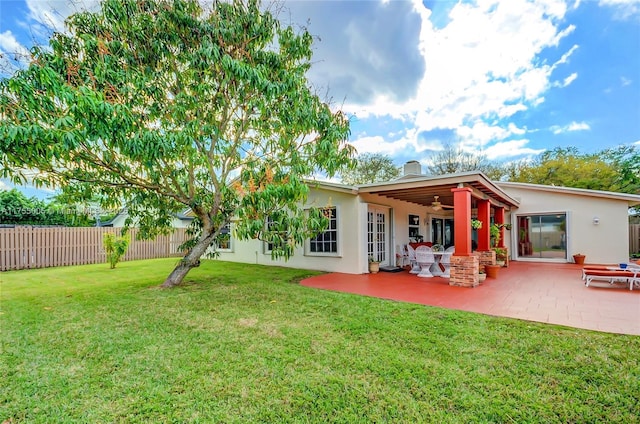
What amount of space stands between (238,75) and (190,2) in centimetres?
194

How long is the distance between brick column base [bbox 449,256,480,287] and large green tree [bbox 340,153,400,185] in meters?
19.3

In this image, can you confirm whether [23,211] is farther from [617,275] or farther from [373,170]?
[617,275]

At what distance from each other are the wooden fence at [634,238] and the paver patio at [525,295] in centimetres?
1022

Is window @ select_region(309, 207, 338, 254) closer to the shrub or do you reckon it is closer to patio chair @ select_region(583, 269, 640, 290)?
patio chair @ select_region(583, 269, 640, 290)

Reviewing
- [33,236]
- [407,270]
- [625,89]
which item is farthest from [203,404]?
[625,89]

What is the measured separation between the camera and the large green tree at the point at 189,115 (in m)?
4.84

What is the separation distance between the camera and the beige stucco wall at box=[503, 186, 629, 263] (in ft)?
38.6

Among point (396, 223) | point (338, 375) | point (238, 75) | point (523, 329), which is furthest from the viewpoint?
point (396, 223)

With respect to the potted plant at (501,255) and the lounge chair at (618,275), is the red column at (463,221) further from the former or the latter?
the potted plant at (501,255)

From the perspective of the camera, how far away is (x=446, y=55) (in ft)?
35.5

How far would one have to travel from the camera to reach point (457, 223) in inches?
296

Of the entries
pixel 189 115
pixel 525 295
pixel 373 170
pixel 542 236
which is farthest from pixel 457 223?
pixel 373 170

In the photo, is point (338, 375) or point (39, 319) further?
point (39, 319)

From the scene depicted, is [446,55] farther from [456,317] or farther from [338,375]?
[338,375]
